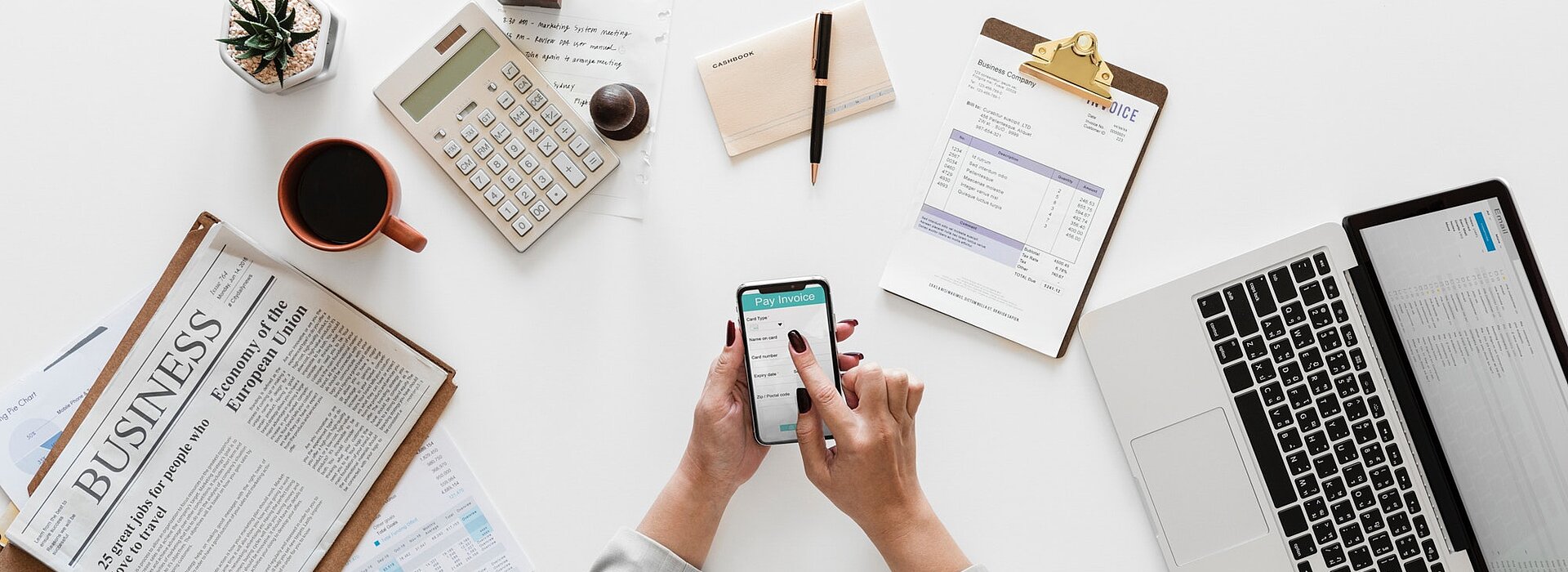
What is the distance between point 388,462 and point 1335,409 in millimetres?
1000

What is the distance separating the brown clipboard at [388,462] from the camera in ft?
2.84

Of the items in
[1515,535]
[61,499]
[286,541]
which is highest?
[61,499]

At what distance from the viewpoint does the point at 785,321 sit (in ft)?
2.76

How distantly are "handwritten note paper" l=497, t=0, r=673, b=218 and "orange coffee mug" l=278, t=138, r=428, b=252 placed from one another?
193 millimetres

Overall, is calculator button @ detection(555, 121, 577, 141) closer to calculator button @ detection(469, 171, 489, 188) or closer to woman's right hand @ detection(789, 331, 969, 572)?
calculator button @ detection(469, 171, 489, 188)

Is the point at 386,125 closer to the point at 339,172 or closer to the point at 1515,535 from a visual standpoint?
the point at 339,172

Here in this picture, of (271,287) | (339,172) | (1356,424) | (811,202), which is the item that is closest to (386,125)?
(339,172)

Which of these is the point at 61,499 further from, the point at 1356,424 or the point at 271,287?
the point at 1356,424

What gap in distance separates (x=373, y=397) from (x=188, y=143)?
336mm

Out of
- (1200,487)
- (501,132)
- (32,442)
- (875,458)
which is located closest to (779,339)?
(875,458)

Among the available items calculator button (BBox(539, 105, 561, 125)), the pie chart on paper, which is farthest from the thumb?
the pie chart on paper

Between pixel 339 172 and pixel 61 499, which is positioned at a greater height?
pixel 339 172

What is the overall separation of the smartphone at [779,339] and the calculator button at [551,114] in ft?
0.90

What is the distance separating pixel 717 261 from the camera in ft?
3.00
